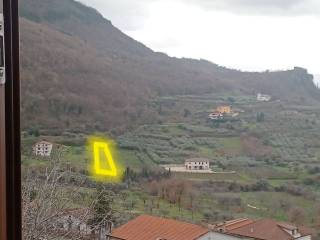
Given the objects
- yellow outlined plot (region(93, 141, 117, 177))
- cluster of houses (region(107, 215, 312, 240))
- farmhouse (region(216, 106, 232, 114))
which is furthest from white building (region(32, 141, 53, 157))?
farmhouse (region(216, 106, 232, 114))

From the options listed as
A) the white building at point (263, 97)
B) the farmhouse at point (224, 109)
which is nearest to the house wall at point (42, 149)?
the farmhouse at point (224, 109)

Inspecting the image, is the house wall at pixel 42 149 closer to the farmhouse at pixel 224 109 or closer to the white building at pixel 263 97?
the farmhouse at pixel 224 109

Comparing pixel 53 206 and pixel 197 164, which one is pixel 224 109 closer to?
pixel 197 164

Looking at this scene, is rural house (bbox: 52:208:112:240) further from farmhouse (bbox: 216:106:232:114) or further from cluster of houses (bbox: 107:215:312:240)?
farmhouse (bbox: 216:106:232:114)

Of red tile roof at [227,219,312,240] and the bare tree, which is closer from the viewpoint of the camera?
red tile roof at [227,219,312,240]

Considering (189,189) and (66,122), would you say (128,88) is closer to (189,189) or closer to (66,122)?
(66,122)

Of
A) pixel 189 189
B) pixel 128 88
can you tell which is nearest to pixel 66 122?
pixel 128 88

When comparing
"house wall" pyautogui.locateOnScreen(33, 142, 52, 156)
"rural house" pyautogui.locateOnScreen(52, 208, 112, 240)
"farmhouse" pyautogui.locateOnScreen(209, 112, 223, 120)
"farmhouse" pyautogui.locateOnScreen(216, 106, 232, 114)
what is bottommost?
"rural house" pyautogui.locateOnScreen(52, 208, 112, 240)
